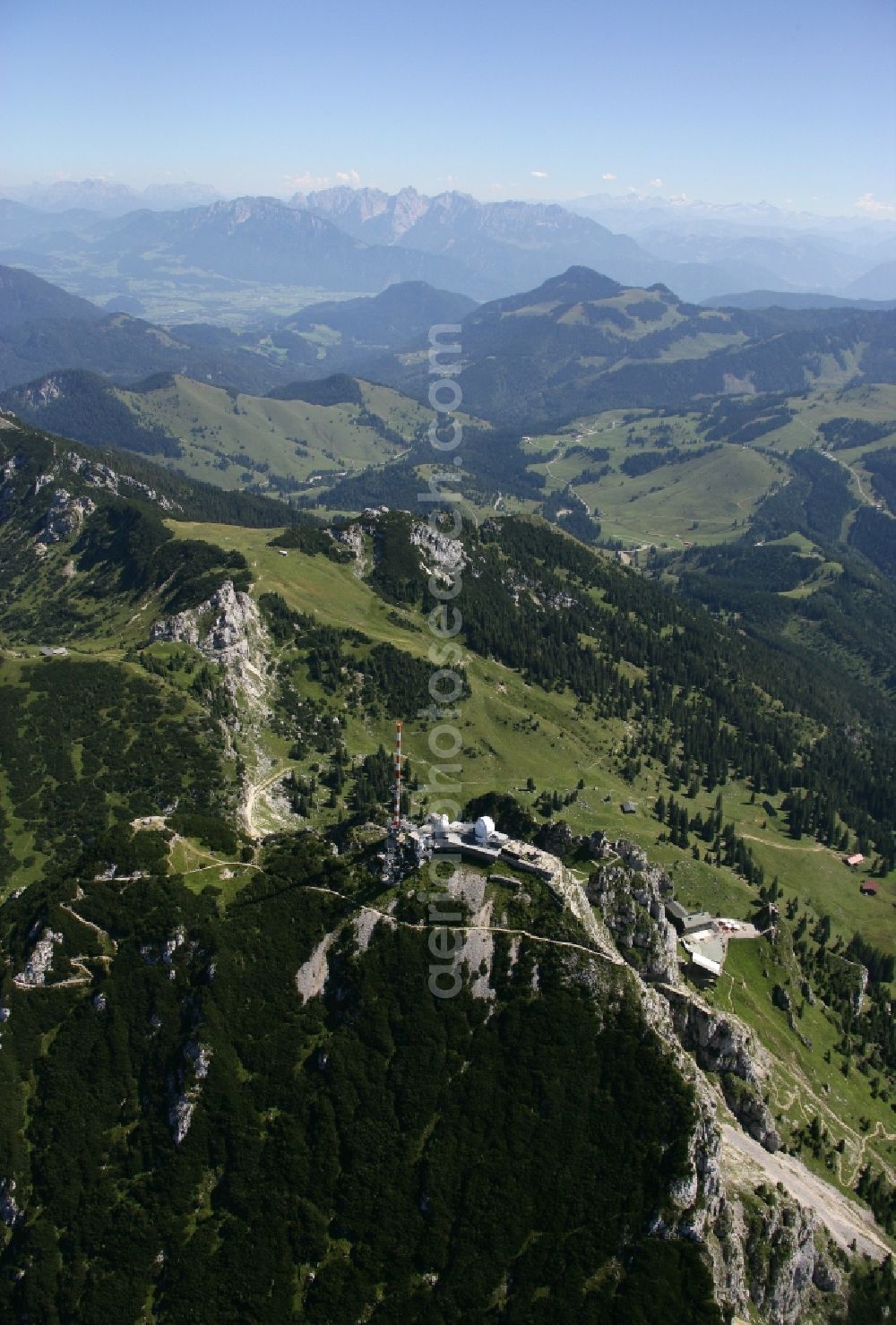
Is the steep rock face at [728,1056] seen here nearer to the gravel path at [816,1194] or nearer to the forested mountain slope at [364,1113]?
the forested mountain slope at [364,1113]

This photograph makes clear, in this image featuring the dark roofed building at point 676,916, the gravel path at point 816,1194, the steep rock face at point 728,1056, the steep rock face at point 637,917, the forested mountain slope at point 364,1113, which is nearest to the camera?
the forested mountain slope at point 364,1113

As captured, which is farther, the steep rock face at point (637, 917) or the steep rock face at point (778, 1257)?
the steep rock face at point (637, 917)

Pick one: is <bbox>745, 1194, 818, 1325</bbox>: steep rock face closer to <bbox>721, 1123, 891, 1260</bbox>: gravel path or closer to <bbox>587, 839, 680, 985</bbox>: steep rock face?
<bbox>721, 1123, 891, 1260</bbox>: gravel path

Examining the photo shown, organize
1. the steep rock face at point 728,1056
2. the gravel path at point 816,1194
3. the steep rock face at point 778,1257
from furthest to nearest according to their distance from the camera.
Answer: the steep rock face at point 728,1056 → the gravel path at point 816,1194 → the steep rock face at point 778,1257

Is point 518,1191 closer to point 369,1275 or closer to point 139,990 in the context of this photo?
point 369,1275

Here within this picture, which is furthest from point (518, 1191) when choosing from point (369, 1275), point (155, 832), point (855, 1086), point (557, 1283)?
point (855, 1086)

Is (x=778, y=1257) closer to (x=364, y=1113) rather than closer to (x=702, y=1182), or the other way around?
(x=702, y=1182)

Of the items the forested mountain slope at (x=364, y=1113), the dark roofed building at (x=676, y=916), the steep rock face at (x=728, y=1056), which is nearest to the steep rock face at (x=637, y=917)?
the forested mountain slope at (x=364, y=1113)

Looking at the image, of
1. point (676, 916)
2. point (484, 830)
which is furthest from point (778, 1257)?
point (676, 916)
